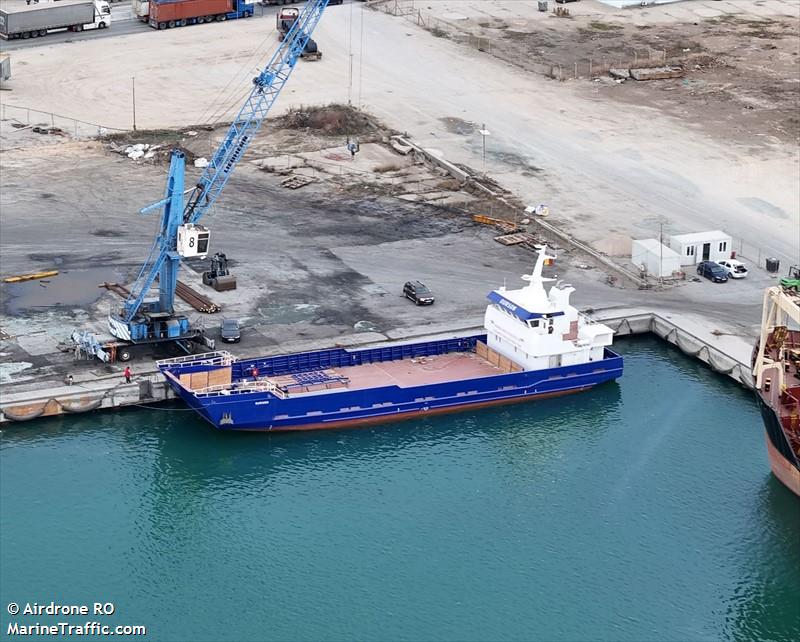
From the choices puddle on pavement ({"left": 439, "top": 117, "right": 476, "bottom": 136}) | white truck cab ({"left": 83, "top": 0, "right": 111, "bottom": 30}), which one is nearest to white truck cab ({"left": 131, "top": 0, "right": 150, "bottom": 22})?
white truck cab ({"left": 83, "top": 0, "right": 111, "bottom": 30})

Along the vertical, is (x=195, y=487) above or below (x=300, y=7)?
below

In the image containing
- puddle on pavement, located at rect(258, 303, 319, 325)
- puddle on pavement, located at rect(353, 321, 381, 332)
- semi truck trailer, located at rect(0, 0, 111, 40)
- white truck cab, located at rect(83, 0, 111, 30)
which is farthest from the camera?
white truck cab, located at rect(83, 0, 111, 30)

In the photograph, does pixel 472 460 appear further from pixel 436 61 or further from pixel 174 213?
pixel 436 61

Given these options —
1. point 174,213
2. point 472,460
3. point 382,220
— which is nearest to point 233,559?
point 472,460

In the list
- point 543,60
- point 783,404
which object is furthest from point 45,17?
point 783,404

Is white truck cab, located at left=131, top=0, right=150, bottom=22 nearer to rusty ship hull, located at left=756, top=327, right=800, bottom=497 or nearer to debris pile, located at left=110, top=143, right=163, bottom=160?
debris pile, located at left=110, top=143, right=163, bottom=160

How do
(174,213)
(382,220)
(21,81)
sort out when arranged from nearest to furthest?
(174,213), (382,220), (21,81)
